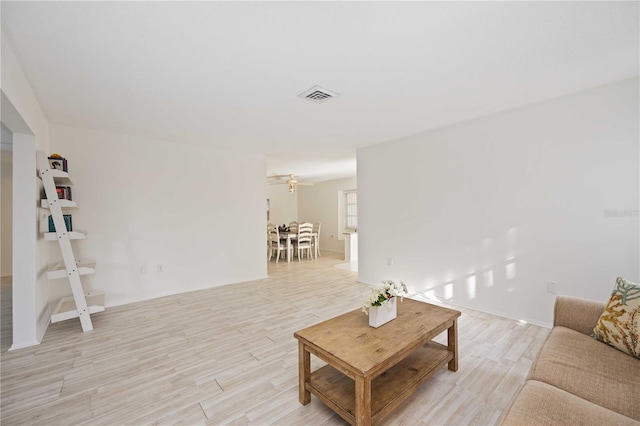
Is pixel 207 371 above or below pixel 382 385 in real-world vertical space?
below

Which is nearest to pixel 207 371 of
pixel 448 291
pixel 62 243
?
pixel 62 243

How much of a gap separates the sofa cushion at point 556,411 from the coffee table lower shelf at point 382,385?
626mm

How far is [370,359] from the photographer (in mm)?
1449

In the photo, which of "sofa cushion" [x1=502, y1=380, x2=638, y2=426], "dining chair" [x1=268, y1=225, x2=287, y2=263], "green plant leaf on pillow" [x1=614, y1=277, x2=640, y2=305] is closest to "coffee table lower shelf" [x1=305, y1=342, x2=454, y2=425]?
"sofa cushion" [x1=502, y1=380, x2=638, y2=426]

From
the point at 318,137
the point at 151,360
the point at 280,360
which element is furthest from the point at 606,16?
the point at 151,360

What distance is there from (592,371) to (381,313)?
3.53 ft

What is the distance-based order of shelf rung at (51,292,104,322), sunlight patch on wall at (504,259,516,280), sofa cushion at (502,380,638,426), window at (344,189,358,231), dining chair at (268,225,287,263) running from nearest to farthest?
sofa cushion at (502,380,638,426), shelf rung at (51,292,104,322), sunlight patch on wall at (504,259,516,280), dining chair at (268,225,287,263), window at (344,189,358,231)

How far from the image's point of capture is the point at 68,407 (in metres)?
1.75

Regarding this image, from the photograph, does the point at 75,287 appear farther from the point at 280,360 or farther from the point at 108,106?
the point at 280,360

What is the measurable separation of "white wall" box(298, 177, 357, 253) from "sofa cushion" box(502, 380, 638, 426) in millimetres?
7244

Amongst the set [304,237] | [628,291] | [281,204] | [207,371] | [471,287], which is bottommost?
[207,371]

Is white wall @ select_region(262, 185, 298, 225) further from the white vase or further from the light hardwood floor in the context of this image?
the white vase

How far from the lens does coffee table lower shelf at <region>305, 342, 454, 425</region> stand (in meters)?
1.50

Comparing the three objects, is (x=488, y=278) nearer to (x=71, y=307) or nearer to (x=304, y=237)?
(x=304, y=237)
